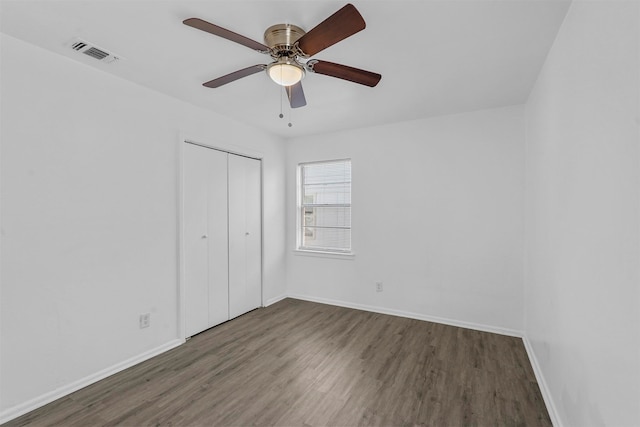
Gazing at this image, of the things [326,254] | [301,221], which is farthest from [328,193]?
[326,254]

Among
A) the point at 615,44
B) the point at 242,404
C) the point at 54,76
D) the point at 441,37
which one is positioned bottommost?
the point at 242,404

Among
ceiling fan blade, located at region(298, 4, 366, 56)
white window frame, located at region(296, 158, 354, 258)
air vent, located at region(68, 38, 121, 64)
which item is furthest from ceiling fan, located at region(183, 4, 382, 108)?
white window frame, located at region(296, 158, 354, 258)

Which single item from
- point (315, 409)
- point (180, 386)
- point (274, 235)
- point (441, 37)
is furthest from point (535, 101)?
point (180, 386)

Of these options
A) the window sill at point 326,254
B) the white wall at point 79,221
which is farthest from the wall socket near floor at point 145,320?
the window sill at point 326,254

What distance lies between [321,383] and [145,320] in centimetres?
172

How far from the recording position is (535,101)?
2.64m

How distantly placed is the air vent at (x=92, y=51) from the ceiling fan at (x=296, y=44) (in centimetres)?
80

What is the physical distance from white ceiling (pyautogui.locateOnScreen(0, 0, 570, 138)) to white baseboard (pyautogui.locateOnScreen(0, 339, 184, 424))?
8.14 feet

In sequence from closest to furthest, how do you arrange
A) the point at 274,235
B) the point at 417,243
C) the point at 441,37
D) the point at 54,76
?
1. the point at 441,37
2. the point at 54,76
3. the point at 417,243
4. the point at 274,235

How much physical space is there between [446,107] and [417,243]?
1.65 m

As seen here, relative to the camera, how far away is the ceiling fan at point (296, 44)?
1.44 m

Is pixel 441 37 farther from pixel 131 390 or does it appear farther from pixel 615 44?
pixel 131 390

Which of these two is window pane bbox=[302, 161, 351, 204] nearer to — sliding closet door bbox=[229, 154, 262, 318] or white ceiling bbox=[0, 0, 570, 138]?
sliding closet door bbox=[229, 154, 262, 318]

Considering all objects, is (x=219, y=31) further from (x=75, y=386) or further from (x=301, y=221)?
(x=301, y=221)
